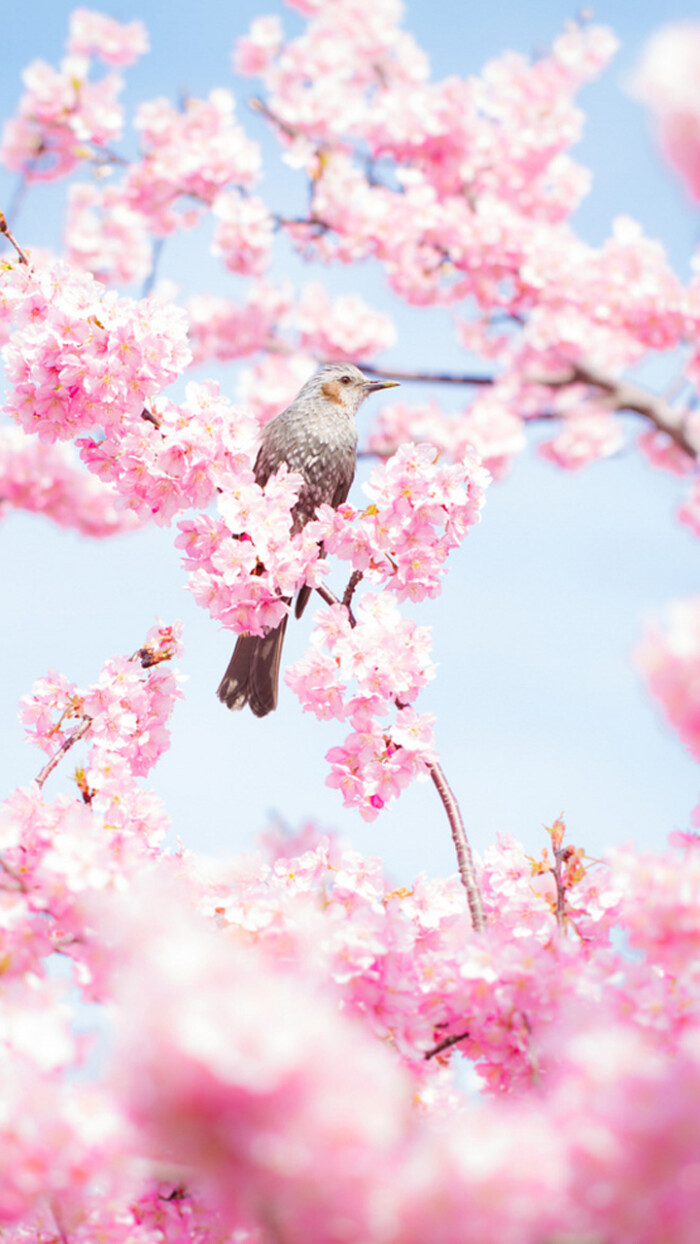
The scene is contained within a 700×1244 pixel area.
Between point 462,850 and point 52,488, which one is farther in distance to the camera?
point 52,488

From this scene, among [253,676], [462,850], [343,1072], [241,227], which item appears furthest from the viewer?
[241,227]

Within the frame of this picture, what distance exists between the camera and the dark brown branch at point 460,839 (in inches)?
95.0

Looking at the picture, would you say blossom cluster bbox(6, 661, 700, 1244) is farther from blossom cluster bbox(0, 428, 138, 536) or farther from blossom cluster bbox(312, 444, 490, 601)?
blossom cluster bbox(0, 428, 138, 536)

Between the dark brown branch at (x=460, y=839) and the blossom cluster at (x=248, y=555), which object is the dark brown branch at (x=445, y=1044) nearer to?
the dark brown branch at (x=460, y=839)

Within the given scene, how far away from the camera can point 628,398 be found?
21.1ft

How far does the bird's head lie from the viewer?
4730mm

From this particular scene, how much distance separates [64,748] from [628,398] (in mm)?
5009

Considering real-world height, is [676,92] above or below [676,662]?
above

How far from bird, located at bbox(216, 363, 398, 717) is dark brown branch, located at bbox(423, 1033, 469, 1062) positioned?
1.97 meters

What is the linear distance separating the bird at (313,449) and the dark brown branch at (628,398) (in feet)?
7.15

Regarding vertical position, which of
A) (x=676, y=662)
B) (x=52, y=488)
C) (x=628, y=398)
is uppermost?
(x=52, y=488)

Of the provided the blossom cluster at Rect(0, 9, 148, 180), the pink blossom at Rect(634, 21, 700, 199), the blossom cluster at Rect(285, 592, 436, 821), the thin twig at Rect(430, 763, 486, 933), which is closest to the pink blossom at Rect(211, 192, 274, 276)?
the blossom cluster at Rect(0, 9, 148, 180)

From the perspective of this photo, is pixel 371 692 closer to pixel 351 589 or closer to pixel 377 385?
pixel 351 589

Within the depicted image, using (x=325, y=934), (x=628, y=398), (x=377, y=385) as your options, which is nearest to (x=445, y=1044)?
(x=325, y=934)
